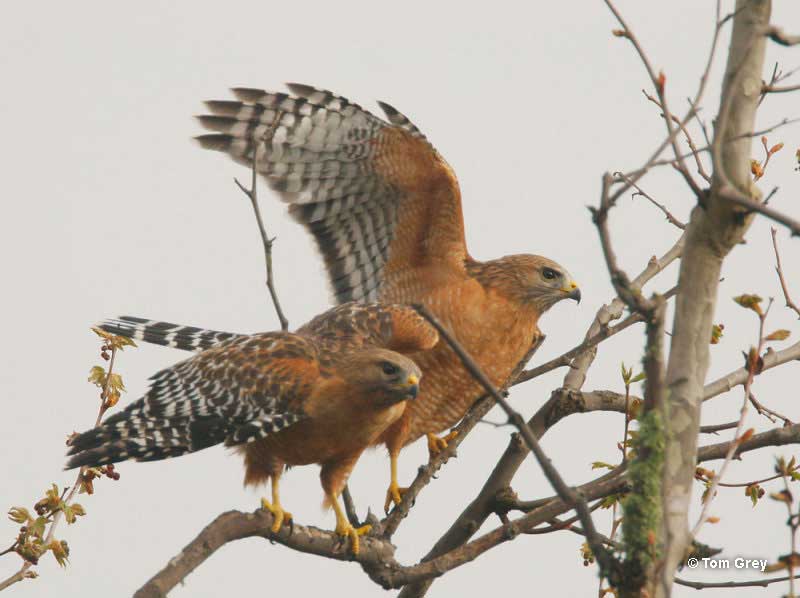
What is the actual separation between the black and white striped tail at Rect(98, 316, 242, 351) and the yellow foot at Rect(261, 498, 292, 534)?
1.69 meters

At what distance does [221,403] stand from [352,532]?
96 centimetres

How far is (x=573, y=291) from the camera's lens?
296 inches

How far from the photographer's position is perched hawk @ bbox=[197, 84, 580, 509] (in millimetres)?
6965

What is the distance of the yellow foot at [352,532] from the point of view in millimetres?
5020

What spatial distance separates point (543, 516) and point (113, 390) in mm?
1975

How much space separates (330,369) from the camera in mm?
5766

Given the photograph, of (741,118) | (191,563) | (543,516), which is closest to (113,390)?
(191,563)

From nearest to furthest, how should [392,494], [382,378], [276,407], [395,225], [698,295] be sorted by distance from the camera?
[698,295] < [276,407] < [382,378] < [392,494] < [395,225]

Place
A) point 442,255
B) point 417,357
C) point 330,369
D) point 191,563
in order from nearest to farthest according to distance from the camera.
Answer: point 191,563 < point 330,369 < point 417,357 < point 442,255

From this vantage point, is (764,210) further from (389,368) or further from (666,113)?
(389,368)

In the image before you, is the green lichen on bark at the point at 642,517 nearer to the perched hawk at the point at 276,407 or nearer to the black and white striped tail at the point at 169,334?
the perched hawk at the point at 276,407

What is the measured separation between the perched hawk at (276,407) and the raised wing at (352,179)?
4.78ft

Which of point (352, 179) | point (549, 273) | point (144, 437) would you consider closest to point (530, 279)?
point (549, 273)

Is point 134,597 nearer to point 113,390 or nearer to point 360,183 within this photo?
point 113,390
